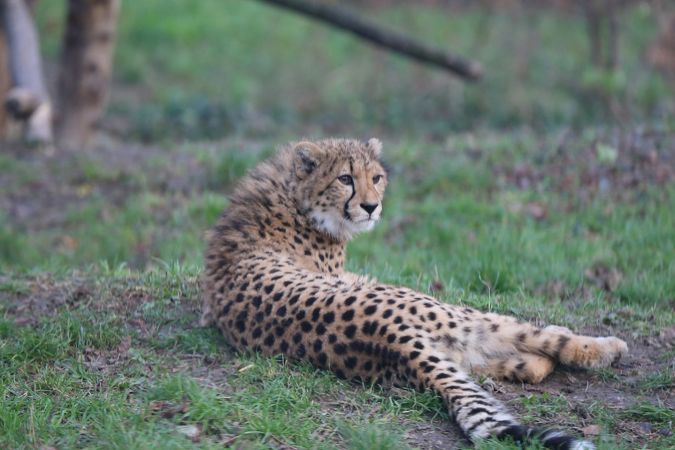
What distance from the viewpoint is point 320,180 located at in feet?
15.5

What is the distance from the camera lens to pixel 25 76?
892 centimetres

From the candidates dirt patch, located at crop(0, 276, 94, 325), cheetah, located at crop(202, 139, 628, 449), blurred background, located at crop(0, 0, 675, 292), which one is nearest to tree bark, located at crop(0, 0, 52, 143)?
blurred background, located at crop(0, 0, 675, 292)

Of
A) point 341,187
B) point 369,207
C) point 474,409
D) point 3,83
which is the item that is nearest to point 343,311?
point 474,409

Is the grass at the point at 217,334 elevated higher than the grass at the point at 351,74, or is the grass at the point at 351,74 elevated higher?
the grass at the point at 351,74

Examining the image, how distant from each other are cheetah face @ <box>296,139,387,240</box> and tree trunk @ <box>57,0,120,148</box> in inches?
218

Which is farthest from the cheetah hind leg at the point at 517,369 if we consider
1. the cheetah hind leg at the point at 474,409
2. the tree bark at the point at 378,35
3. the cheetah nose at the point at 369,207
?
the tree bark at the point at 378,35

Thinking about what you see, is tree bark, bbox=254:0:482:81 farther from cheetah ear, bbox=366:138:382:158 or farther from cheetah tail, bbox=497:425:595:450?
cheetah tail, bbox=497:425:595:450

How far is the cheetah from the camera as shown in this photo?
370 centimetres

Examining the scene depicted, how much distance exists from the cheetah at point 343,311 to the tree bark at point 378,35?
5112mm

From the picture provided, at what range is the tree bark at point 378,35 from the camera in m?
9.81

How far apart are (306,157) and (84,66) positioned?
19.5 feet

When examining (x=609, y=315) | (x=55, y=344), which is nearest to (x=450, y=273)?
(x=609, y=315)

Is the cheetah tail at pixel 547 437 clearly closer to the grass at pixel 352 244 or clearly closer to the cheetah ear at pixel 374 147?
the grass at pixel 352 244

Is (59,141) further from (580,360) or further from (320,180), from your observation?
(580,360)
